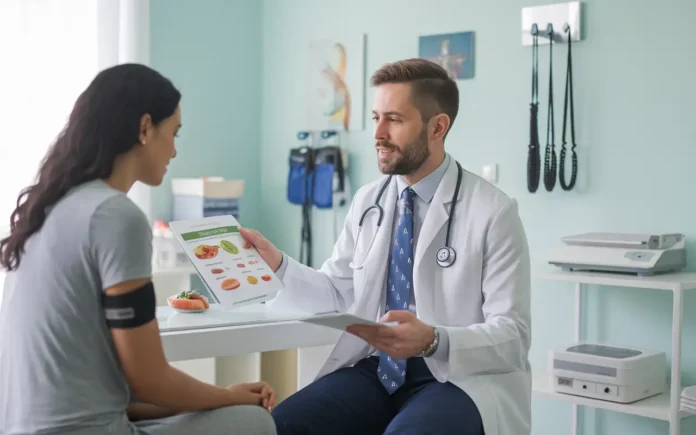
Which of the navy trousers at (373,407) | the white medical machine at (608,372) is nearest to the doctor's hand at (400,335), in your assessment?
the navy trousers at (373,407)

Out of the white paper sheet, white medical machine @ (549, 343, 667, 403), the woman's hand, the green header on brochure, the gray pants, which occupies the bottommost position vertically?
white medical machine @ (549, 343, 667, 403)

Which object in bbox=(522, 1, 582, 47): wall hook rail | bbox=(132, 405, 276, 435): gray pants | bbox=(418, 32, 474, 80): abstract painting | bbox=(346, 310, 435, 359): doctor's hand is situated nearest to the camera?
bbox=(132, 405, 276, 435): gray pants

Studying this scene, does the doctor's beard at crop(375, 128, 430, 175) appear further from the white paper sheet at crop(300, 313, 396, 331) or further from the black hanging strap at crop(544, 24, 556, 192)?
the black hanging strap at crop(544, 24, 556, 192)

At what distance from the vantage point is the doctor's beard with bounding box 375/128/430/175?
7.01 feet

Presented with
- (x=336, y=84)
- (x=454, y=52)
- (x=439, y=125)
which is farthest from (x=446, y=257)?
(x=336, y=84)

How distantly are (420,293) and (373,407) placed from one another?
286 mm

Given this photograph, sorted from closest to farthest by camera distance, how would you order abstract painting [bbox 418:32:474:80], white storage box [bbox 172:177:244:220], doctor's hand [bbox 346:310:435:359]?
doctor's hand [bbox 346:310:435:359], abstract painting [bbox 418:32:474:80], white storage box [bbox 172:177:244:220]

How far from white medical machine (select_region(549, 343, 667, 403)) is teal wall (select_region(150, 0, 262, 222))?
2.01 meters

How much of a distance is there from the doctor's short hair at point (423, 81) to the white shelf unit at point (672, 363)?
3.09 ft

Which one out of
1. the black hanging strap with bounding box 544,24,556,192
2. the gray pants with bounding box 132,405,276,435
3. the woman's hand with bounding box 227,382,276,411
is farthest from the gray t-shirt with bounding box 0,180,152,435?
the black hanging strap with bounding box 544,24,556,192

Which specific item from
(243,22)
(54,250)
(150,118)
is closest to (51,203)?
(54,250)

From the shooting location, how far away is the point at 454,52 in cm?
352

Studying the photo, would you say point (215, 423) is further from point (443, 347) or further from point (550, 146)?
point (550, 146)

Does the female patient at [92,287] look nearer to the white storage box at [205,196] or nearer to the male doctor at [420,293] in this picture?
the male doctor at [420,293]
